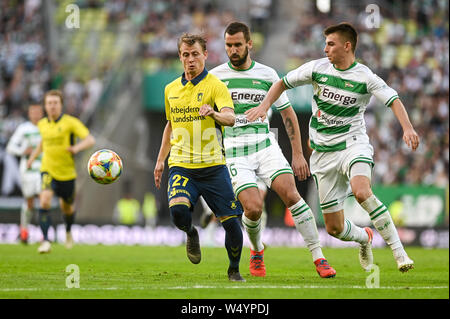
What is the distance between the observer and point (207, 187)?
29.6 ft

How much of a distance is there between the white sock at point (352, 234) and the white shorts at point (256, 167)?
99 cm

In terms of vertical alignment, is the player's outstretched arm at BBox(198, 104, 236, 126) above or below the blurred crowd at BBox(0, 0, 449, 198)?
below

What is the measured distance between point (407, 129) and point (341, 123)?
109 centimetres

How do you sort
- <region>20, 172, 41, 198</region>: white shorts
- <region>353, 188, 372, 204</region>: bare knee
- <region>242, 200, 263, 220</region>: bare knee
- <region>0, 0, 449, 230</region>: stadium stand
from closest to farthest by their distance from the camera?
1. <region>353, 188, 372, 204</region>: bare knee
2. <region>242, 200, 263, 220</region>: bare knee
3. <region>20, 172, 41, 198</region>: white shorts
4. <region>0, 0, 449, 230</region>: stadium stand

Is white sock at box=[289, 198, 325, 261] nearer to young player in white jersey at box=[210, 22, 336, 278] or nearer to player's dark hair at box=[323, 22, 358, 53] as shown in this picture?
young player in white jersey at box=[210, 22, 336, 278]

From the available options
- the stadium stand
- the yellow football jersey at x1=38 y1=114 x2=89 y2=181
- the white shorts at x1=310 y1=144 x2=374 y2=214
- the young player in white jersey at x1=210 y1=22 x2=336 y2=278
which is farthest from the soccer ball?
the stadium stand

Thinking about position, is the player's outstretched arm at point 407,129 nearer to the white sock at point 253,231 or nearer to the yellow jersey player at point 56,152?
the white sock at point 253,231

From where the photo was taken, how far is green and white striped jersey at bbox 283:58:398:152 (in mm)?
9406

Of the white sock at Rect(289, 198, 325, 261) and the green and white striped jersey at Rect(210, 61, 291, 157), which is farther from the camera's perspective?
the green and white striped jersey at Rect(210, 61, 291, 157)

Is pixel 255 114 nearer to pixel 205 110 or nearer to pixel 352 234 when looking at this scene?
pixel 205 110

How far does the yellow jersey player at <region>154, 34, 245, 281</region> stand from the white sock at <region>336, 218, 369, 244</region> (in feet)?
5.20

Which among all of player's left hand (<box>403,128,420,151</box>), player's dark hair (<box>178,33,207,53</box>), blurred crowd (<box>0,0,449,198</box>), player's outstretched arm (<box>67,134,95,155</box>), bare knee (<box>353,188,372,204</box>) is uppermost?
blurred crowd (<box>0,0,449,198</box>)

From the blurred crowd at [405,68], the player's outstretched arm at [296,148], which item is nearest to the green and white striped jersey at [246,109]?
the player's outstretched arm at [296,148]

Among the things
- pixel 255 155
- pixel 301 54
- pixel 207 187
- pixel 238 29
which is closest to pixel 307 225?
pixel 255 155
